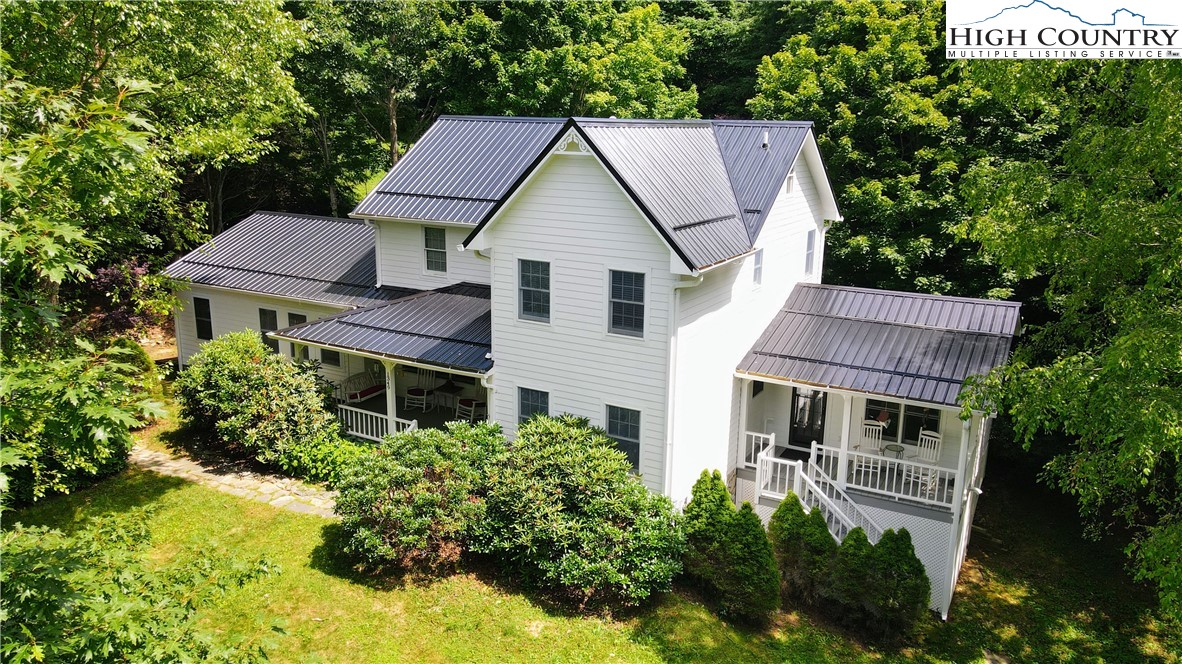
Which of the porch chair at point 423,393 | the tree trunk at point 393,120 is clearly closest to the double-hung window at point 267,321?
the porch chair at point 423,393

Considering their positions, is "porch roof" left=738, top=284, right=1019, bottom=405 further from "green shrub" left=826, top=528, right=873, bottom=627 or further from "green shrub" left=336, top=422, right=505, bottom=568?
"green shrub" left=336, top=422, right=505, bottom=568

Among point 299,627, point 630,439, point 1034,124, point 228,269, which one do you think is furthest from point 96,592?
point 1034,124

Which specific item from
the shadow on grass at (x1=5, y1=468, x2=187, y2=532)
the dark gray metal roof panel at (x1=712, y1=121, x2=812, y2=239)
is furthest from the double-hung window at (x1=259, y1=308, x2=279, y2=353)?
the dark gray metal roof panel at (x1=712, y1=121, x2=812, y2=239)

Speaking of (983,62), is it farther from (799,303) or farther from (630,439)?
(630,439)

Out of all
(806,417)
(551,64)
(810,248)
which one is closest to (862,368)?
(806,417)

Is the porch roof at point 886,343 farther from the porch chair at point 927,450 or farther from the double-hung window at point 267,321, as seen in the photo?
the double-hung window at point 267,321

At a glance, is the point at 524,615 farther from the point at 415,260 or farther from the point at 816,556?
the point at 415,260
